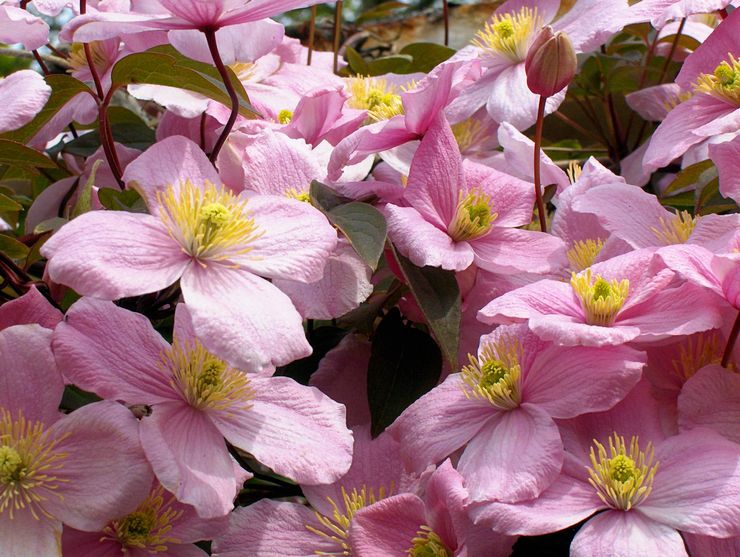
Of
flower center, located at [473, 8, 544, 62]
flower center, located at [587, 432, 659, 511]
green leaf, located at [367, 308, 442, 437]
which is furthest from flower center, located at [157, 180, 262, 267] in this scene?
flower center, located at [473, 8, 544, 62]

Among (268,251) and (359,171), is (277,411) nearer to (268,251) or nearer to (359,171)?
(268,251)

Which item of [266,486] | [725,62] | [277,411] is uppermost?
[725,62]

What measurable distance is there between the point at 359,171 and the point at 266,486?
0.23m

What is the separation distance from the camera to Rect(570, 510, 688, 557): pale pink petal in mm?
445

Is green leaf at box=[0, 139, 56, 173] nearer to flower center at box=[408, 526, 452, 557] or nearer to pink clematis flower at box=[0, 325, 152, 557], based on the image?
pink clematis flower at box=[0, 325, 152, 557]

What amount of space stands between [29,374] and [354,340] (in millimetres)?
236

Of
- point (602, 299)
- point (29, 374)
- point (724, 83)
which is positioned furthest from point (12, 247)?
point (724, 83)

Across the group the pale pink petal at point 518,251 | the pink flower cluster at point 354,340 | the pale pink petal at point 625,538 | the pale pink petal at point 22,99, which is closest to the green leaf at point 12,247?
the pink flower cluster at point 354,340

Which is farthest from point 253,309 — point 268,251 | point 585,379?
point 585,379

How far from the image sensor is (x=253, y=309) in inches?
19.4

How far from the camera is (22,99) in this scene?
1.92ft

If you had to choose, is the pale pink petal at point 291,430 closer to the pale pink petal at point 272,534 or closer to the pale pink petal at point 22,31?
the pale pink petal at point 272,534

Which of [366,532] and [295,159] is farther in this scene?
[295,159]

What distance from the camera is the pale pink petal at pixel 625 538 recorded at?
445 millimetres
